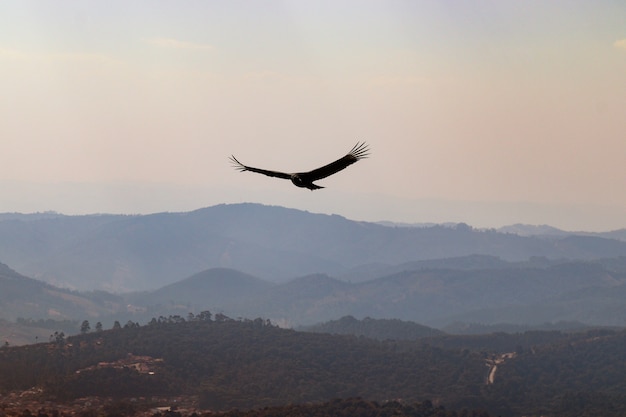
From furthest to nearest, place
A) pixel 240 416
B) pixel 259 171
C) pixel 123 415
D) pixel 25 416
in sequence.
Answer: pixel 123 415 → pixel 240 416 → pixel 25 416 → pixel 259 171

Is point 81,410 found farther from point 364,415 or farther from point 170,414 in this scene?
point 364,415

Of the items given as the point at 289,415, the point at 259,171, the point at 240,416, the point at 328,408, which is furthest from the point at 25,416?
the point at 259,171

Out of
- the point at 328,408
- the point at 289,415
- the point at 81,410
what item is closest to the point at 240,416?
the point at 289,415

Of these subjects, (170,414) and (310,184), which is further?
(170,414)

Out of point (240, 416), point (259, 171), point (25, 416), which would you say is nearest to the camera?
point (259, 171)

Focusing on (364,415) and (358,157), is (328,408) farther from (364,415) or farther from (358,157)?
(358,157)

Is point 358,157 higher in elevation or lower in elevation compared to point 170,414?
higher

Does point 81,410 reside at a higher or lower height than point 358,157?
lower

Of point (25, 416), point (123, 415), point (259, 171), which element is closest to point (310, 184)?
point (259, 171)

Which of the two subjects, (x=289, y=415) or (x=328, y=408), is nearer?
(x=289, y=415)
